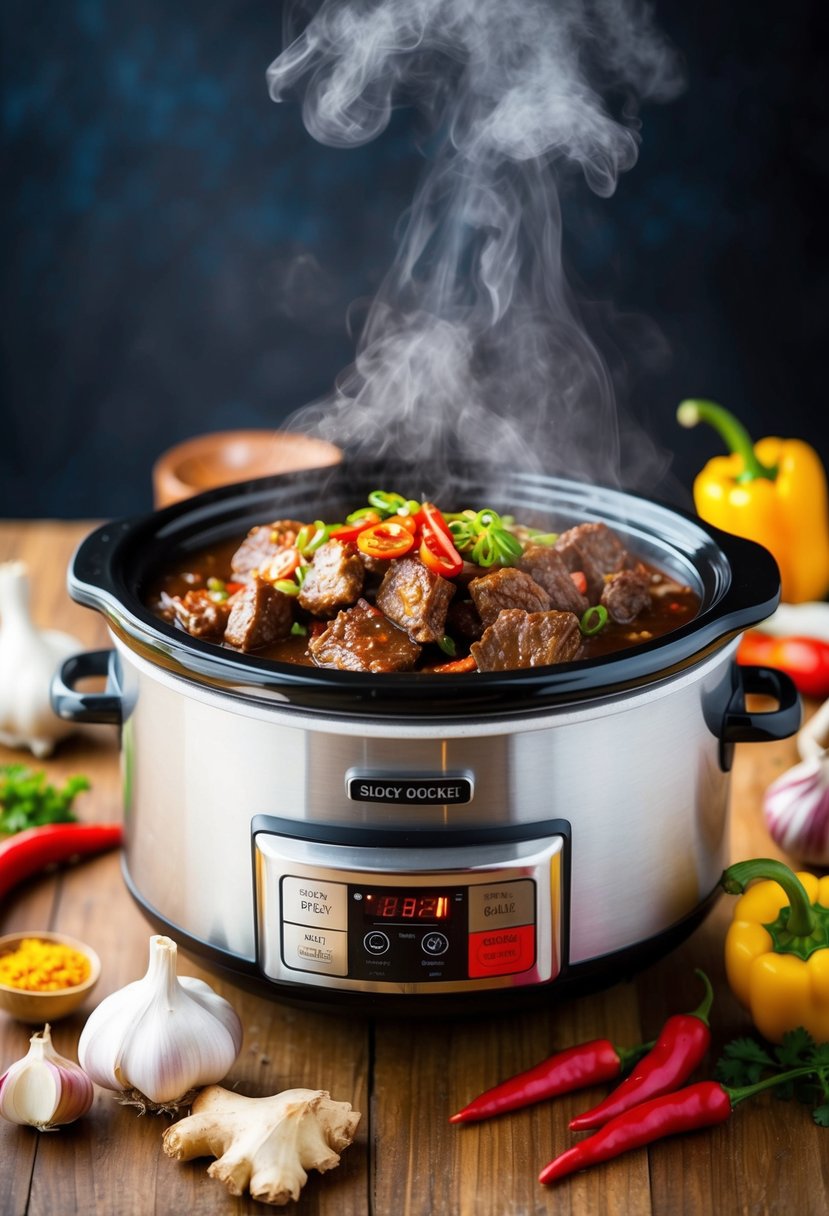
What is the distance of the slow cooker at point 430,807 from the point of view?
2361 mm

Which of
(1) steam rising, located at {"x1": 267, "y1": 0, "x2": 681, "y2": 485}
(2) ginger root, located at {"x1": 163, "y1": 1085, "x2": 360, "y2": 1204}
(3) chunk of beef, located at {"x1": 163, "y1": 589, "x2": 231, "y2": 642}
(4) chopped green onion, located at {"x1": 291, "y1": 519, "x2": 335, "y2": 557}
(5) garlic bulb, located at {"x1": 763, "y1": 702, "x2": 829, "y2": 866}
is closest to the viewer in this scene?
(2) ginger root, located at {"x1": 163, "y1": 1085, "x2": 360, "y2": 1204}

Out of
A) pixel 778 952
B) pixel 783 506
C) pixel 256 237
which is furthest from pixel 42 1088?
pixel 256 237

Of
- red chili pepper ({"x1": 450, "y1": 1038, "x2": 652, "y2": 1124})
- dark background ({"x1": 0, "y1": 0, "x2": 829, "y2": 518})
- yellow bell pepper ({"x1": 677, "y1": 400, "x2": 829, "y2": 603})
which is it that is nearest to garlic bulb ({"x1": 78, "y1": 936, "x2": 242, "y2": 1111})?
red chili pepper ({"x1": 450, "y1": 1038, "x2": 652, "y2": 1124})

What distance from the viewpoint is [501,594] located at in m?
2.75

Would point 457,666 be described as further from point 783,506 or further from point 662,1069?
point 783,506

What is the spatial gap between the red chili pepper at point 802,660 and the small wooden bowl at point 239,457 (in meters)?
1.49

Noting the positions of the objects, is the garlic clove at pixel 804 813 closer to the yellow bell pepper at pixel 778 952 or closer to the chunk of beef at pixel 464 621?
the yellow bell pepper at pixel 778 952

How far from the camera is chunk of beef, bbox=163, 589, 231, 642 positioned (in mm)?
2863

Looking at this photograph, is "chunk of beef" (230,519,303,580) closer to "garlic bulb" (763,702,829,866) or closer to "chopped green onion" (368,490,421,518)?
"chopped green onion" (368,490,421,518)

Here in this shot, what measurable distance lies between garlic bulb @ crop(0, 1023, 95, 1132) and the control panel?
1.38ft

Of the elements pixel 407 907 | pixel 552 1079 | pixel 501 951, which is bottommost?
pixel 552 1079

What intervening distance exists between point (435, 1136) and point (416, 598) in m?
1.00

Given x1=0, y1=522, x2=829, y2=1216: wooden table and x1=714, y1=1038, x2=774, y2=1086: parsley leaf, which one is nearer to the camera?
x1=0, y1=522, x2=829, y2=1216: wooden table

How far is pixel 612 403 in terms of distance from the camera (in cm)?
657
